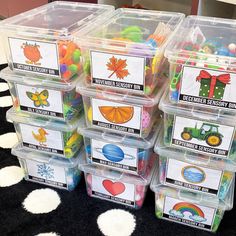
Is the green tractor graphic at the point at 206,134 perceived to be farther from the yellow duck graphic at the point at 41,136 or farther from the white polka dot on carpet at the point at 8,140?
the white polka dot on carpet at the point at 8,140

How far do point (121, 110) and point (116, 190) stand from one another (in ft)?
0.86

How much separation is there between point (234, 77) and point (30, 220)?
631 millimetres

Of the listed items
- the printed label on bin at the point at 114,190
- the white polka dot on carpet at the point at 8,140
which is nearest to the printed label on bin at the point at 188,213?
the printed label on bin at the point at 114,190

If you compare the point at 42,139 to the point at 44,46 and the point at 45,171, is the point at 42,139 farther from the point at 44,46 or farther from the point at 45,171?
the point at 44,46

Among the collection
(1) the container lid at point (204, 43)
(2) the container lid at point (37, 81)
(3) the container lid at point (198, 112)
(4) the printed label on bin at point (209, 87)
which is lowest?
(3) the container lid at point (198, 112)

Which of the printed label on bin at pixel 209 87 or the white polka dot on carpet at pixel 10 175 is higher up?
the printed label on bin at pixel 209 87

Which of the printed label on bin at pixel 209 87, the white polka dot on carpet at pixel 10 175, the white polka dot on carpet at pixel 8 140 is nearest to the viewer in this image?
the printed label on bin at pixel 209 87

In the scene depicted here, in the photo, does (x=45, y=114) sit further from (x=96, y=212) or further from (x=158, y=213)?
(x=158, y=213)

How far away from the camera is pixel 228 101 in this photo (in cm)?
64

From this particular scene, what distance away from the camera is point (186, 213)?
2.72 ft

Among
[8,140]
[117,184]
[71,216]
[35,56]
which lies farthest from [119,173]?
[8,140]

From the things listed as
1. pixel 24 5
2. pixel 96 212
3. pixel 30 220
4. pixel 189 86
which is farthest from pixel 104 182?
pixel 24 5

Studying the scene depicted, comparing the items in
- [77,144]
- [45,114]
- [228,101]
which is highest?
[228,101]

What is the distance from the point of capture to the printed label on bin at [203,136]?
68 cm
